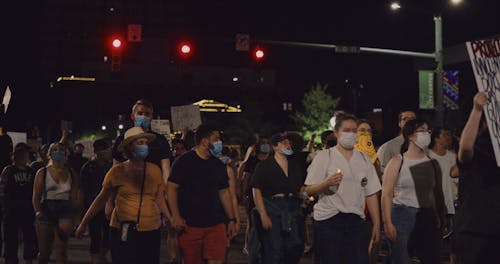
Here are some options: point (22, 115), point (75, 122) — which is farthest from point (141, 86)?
point (22, 115)

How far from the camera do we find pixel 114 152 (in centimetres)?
→ 898

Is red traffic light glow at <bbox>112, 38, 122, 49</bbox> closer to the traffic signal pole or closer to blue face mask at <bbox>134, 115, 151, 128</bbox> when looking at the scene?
the traffic signal pole

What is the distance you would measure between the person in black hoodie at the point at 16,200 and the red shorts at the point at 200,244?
3.89 meters

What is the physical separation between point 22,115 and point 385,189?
70941mm

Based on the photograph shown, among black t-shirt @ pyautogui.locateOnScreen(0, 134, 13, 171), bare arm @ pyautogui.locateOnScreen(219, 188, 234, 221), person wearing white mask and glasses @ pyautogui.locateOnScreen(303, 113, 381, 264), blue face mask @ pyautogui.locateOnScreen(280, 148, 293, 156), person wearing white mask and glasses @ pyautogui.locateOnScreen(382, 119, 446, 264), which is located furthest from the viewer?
black t-shirt @ pyautogui.locateOnScreen(0, 134, 13, 171)

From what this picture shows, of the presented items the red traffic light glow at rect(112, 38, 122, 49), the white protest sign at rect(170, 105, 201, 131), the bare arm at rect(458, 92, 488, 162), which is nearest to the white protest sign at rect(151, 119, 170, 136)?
the white protest sign at rect(170, 105, 201, 131)

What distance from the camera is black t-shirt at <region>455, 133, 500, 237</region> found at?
5.05 meters

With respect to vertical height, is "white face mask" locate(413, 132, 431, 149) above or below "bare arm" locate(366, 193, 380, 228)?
above

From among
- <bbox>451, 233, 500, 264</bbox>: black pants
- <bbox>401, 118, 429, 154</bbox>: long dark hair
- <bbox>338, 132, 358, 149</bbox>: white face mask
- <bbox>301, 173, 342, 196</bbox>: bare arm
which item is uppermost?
<bbox>401, 118, 429, 154</bbox>: long dark hair

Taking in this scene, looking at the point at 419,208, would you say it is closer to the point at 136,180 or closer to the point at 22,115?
the point at 136,180

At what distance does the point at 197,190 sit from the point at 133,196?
2.61 feet

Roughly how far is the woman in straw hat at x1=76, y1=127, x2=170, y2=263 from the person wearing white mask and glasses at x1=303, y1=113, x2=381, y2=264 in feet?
5.28

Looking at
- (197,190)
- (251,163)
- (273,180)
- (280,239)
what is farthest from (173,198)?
(251,163)

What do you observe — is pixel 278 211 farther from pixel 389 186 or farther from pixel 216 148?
pixel 389 186
